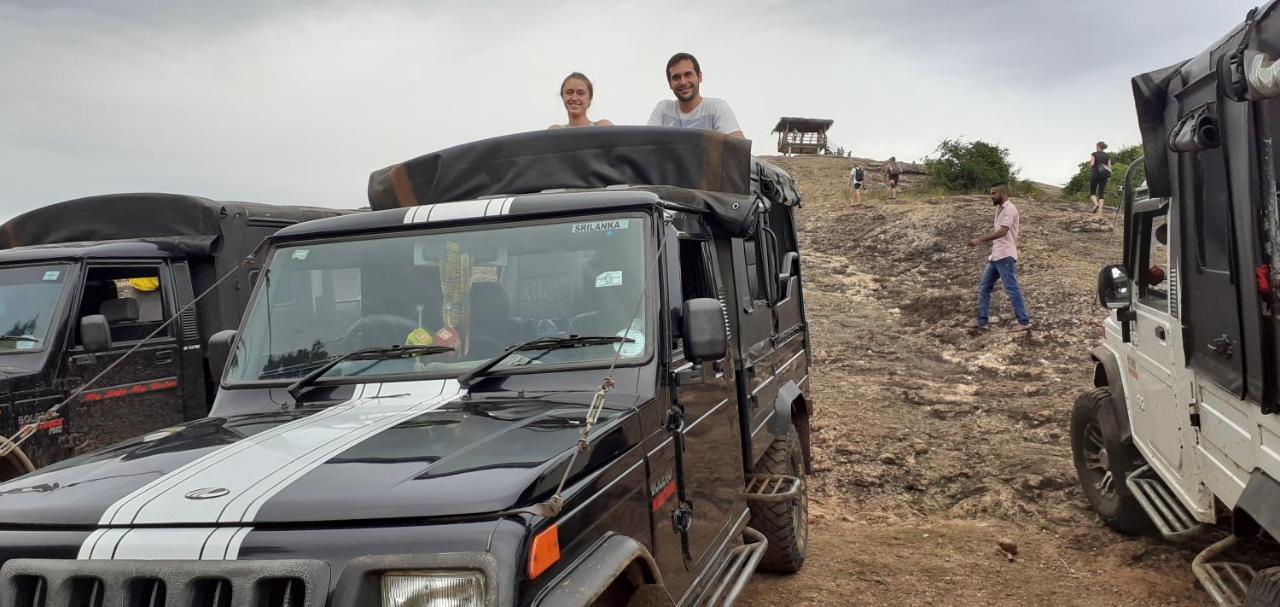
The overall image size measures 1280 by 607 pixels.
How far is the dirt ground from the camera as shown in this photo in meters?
5.21

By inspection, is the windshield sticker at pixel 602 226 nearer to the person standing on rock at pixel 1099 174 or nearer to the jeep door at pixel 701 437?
the jeep door at pixel 701 437

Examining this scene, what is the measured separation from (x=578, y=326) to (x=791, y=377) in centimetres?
310

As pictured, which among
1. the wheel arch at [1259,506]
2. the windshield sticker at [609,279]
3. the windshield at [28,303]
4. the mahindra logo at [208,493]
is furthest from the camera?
the windshield at [28,303]

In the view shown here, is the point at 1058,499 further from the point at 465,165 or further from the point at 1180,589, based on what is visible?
the point at 465,165

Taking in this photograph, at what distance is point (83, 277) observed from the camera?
6.25 meters

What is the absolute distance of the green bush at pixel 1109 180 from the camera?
26.4 m

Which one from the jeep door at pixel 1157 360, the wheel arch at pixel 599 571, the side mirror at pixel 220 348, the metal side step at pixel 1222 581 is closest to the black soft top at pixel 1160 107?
the jeep door at pixel 1157 360

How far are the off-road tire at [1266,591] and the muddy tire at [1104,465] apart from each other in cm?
232

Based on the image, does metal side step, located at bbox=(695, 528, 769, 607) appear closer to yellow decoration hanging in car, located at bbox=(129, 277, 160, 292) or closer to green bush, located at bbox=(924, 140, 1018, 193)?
yellow decoration hanging in car, located at bbox=(129, 277, 160, 292)

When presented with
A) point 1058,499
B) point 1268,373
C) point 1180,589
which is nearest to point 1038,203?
point 1058,499

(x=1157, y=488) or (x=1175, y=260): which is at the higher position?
(x=1175, y=260)

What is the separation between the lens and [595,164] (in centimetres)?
478

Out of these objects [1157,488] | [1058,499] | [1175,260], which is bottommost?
[1058,499]

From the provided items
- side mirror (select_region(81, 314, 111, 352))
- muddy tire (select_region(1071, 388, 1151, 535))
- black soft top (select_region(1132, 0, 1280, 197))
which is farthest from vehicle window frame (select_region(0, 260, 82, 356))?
muddy tire (select_region(1071, 388, 1151, 535))
